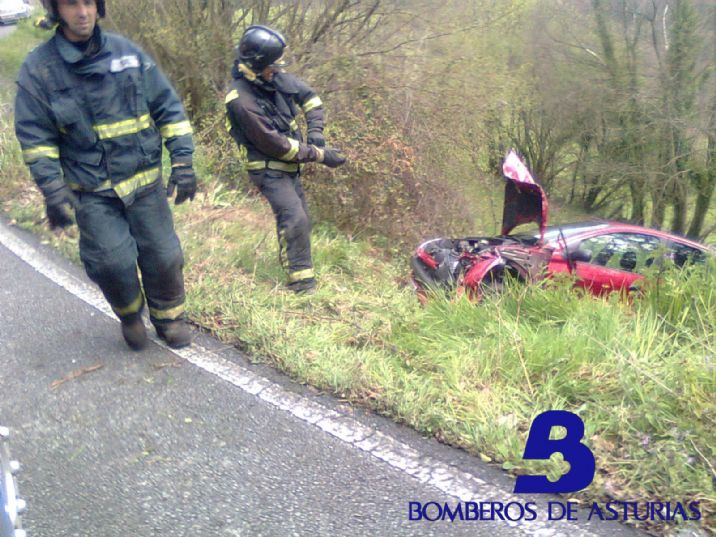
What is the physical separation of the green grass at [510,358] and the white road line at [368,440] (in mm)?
156

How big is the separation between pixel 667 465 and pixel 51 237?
17.5ft

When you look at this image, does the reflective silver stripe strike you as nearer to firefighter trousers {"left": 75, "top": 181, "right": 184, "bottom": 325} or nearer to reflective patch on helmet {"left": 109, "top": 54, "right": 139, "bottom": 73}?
firefighter trousers {"left": 75, "top": 181, "right": 184, "bottom": 325}

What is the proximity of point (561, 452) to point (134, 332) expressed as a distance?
95.1 inches

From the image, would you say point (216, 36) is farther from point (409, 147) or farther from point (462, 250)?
point (462, 250)

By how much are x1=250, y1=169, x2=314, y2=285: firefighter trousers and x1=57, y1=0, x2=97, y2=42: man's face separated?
73.3 inches

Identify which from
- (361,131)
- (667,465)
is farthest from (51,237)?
(667,465)

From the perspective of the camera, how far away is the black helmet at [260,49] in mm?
4914

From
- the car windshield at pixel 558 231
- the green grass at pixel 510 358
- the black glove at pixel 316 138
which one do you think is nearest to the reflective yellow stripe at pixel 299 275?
the green grass at pixel 510 358

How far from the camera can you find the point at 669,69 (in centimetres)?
1535

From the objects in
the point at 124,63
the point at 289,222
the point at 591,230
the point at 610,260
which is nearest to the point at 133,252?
the point at 124,63

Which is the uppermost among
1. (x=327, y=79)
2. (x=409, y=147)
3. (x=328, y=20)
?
(x=328, y=20)

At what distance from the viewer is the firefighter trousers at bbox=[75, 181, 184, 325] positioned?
3922 millimetres

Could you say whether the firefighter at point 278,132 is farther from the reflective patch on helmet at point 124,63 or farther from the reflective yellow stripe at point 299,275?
the reflective patch on helmet at point 124,63

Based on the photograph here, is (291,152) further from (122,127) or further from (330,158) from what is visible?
(122,127)
